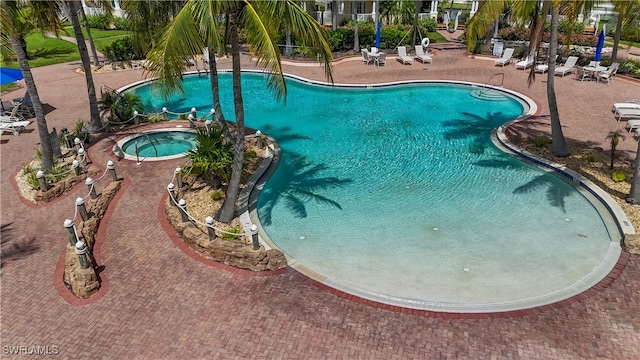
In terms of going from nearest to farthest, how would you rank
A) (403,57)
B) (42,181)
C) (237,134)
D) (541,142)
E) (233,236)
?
(233,236), (237,134), (42,181), (541,142), (403,57)

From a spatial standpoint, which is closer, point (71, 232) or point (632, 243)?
point (71, 232)

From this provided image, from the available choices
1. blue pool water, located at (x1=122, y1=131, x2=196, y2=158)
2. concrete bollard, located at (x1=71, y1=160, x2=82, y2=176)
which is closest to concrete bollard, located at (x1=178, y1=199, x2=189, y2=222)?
concrete bollard, located at (x1=71, y1=160, x2=82, y2=176)

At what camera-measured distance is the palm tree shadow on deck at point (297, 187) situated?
15.5 meters

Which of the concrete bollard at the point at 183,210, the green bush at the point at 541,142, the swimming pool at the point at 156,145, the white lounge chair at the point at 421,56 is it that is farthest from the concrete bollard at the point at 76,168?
the white lounge chair at the point at 421,56

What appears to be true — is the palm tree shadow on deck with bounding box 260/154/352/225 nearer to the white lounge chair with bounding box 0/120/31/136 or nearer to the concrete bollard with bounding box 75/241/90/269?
the concrete bollard with bounding box 75/241/90/269

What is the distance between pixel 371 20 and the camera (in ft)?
173

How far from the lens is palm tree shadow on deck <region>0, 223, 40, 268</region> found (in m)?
12.9

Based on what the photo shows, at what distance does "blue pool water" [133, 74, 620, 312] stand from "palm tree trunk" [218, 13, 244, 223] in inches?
55.2

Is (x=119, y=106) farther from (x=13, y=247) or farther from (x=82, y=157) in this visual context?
(x=13, y=247)

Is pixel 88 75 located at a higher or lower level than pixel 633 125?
higher

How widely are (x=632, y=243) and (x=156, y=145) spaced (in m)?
19.2

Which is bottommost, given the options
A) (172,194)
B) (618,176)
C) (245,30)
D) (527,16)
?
(618,176)

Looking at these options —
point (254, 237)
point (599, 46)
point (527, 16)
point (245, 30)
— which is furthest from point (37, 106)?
point (599, 46)

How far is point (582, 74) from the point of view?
28484mm
